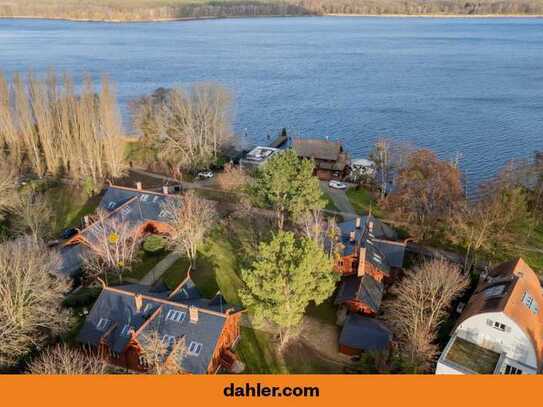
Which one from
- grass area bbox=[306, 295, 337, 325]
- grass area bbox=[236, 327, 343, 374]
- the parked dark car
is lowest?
grass area bbox=[236, 327, 343, 374]

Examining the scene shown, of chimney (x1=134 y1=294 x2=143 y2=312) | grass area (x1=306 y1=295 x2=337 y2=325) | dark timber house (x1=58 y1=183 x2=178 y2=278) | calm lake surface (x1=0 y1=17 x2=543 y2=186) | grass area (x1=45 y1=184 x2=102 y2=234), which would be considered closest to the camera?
chimney (x1=134 y1=294 x2=143 y2=312)

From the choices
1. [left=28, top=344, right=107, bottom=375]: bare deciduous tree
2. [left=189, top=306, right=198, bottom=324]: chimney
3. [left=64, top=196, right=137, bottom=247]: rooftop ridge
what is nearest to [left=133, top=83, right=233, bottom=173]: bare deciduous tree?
[left=64, top=196, right=137, bottom=247]: rooftop ridge

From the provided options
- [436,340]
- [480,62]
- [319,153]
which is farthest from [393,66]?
[436,340]

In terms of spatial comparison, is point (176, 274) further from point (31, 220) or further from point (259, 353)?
point (31, 220)

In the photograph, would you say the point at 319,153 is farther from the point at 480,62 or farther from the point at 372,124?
the point at 480,62

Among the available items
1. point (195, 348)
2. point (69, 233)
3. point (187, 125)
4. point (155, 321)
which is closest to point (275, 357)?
point (195, 348)

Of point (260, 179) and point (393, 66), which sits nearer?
point (260, 179)

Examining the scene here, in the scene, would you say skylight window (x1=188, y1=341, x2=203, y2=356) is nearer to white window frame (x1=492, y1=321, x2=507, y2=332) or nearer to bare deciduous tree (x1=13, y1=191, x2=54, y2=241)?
white window frame (x1=492, y1=321, x2=507, y2=332)
